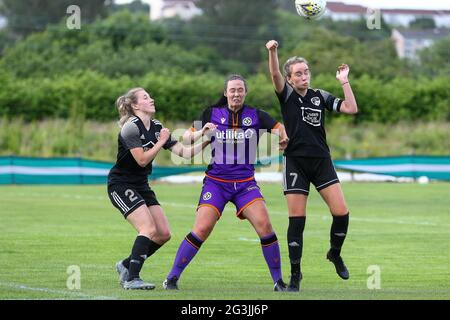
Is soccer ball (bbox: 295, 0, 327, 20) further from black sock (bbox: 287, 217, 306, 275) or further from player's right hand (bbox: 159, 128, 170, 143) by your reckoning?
black sock (bbox: 287, 217, 306, 275)

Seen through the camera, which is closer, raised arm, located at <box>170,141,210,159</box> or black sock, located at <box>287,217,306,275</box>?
black sock, located at <box>287,217,306,275</box>

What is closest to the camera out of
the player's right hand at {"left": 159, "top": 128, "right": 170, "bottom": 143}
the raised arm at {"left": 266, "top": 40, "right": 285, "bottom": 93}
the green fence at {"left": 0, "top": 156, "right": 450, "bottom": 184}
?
the raised arm at {"left": 266, "top": 40, "right": 285, "bottom": 93}

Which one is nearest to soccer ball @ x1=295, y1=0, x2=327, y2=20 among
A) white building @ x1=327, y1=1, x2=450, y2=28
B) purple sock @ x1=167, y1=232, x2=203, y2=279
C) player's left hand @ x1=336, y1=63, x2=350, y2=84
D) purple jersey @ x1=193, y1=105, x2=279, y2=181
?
player's left hand @ x1=336, y1=63, x2=350, y2=84

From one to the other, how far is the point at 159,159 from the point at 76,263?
89.4ft

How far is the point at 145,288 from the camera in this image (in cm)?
1114

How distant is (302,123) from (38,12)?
85767mm

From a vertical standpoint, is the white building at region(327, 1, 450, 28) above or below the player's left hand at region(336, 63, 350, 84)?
above

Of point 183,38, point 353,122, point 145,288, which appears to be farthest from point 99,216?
point 183,38

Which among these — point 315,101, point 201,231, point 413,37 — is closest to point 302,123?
point 315,101

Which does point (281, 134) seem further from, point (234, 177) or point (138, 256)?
point (138, 256)

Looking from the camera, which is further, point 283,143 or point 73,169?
point 73,169

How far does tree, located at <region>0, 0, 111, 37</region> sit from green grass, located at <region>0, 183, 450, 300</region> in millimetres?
64747

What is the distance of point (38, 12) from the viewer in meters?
→ 94.3

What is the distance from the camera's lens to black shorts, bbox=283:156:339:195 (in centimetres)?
Result: 1124
